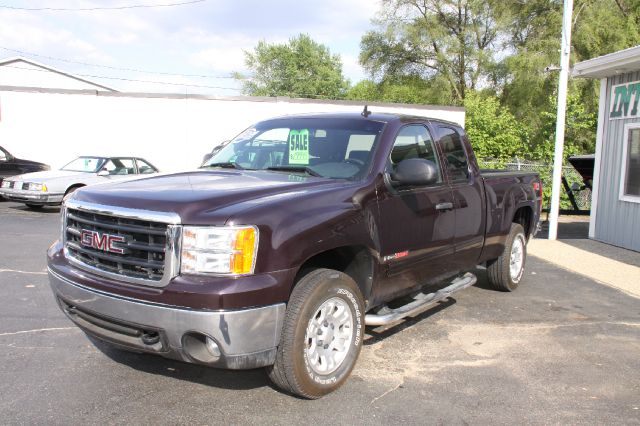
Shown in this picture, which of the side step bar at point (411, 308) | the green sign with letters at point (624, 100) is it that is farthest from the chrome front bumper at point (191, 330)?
the green sign with letters at point (624, 100)

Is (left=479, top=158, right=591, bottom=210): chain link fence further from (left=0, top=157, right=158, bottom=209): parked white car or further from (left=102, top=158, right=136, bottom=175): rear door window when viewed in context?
(left=0, top=157, right=158, bottom=209): parked white car

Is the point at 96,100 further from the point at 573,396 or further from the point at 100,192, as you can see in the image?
the point at 573,396

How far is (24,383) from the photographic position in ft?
12.2

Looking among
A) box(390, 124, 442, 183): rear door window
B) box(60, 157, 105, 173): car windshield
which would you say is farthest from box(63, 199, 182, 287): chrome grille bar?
box(60, 157, 105, 173): car windshield

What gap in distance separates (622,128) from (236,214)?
9.50 metres

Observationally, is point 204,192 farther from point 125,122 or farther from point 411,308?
point 125,122

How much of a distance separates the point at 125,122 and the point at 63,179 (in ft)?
24.6

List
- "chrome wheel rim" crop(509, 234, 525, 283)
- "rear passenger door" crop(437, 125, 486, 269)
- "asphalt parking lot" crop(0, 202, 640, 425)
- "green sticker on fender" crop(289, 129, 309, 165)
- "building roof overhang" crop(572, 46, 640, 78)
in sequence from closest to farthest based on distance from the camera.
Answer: "asphalt parking lot" crop(0, 202, 640, 425) → "green sticker on fender" crop(289, 129, 309, 165) → "rear passenger door" crop(437, 125, 486, 269) → "chrome wheel rim" crop(509, 234, 525, 283) → "building roof overhang" crop(572, 46, 640, 78)

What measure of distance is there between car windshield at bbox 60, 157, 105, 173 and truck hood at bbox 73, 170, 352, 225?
10517 mm

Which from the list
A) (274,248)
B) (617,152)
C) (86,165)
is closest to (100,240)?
(274,248)

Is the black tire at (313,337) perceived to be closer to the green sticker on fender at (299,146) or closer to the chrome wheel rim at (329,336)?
the chrome wheel rim at (329,336)

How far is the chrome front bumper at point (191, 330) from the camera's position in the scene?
3.01 meters

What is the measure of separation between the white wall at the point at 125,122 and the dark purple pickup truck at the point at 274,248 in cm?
1549

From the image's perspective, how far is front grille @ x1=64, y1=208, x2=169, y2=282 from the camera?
125 inches
